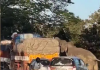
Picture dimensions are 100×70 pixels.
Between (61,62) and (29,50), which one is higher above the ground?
(29,50)

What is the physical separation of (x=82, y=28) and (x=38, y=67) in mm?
23387

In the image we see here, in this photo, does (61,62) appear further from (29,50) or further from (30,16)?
(30,16)

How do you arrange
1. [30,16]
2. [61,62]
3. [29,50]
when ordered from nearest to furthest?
[61,62] < [29,50] < [30,16]

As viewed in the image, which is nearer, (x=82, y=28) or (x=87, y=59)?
(x=87, y=59)

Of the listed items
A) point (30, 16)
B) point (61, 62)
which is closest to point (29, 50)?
point (61, 62)

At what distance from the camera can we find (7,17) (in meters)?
37.3

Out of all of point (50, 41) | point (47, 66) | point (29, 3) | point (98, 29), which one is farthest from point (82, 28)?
point (47, 66)

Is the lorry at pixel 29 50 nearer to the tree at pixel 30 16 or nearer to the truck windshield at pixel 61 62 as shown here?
the truck windshield at pixel 61 62

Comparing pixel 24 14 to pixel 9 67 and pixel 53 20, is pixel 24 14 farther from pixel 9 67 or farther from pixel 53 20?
pixel 9 67

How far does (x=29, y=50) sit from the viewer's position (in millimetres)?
24859

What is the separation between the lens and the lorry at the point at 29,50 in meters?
24.4

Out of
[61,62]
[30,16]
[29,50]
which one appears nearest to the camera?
[61,62]

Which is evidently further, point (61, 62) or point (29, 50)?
point (29, 50)

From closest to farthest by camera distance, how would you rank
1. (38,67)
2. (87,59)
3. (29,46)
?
(38,67)
(29,46)
(87,59)
